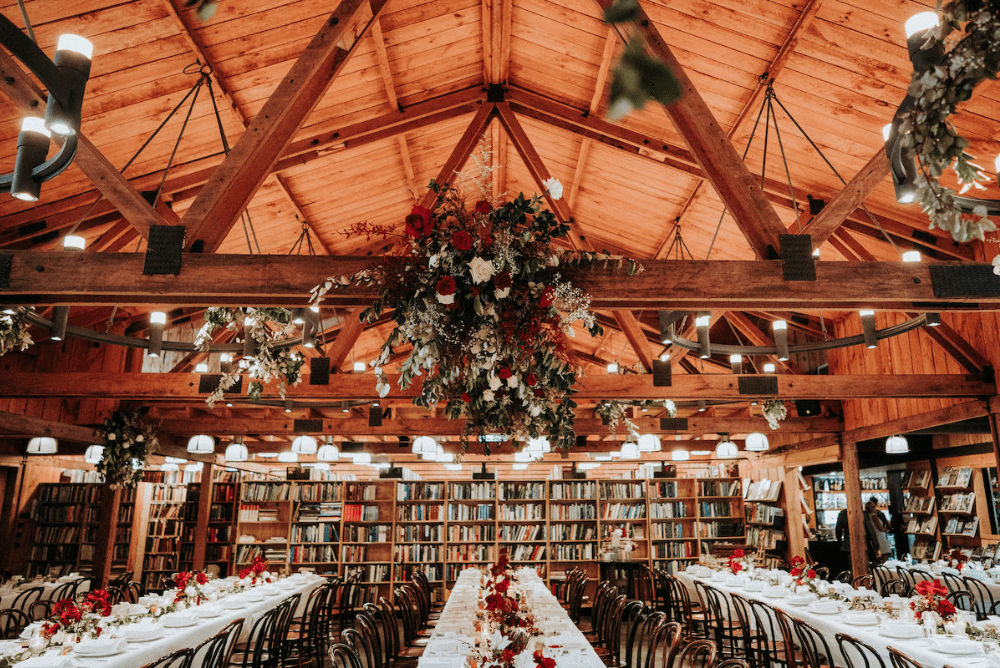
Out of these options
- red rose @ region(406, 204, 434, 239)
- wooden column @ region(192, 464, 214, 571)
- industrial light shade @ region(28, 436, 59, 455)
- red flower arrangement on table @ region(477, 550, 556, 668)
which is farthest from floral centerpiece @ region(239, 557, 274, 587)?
red rose @ region(406, 204, 434, 239)

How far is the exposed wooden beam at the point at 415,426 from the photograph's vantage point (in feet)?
33.4

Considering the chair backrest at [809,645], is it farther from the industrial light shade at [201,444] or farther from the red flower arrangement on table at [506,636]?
the industrial light shade at [201,444]

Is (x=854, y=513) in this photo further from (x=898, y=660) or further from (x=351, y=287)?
(x=351, y=287)

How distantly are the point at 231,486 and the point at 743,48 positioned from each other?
10.9 metres

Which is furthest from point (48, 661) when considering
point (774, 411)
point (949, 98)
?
point (774, 411)

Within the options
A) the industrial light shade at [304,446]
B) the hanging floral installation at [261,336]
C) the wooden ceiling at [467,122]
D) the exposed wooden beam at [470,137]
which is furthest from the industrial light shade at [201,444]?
the exposed wooden beam at [470,137]

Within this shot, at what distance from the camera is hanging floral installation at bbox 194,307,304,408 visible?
16.8ft

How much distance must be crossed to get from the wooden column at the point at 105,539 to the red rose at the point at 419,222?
8.36m

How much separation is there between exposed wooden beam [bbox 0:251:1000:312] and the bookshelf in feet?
31.2

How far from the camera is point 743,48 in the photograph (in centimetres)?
485

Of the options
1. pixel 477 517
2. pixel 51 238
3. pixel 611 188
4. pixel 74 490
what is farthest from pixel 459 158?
pixel 74 490

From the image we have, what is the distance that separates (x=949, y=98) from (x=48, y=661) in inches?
208

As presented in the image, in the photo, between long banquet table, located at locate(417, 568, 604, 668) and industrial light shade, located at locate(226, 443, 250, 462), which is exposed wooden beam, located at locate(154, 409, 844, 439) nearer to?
industrial light shade, located at locate(226, 443, 250, 462)

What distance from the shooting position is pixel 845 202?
4.01m
